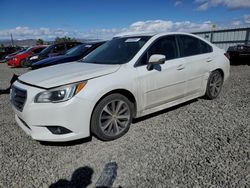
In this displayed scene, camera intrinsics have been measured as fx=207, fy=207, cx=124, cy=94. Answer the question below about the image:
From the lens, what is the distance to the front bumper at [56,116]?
2758 millimetres

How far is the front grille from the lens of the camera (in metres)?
2.94

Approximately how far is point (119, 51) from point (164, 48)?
2.82 ft

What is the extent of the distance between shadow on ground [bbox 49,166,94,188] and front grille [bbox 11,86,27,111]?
1211 millimetres

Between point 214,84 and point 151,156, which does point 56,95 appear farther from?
point 214,84

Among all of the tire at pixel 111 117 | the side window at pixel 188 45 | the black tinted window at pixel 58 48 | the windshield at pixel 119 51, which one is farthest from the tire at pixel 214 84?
the black tinted window at pixel 58 48

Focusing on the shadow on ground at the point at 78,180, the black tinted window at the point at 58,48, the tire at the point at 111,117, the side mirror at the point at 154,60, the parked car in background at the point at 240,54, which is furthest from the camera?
the black tinted window at the point at 58,48

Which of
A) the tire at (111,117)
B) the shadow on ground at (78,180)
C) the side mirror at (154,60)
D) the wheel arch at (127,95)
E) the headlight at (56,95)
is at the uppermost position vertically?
the side mirror at (154,60)

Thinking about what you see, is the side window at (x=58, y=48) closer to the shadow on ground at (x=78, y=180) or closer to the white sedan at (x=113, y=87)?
the white sedan at (x=113, y=87)

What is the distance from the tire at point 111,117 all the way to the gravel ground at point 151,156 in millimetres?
158

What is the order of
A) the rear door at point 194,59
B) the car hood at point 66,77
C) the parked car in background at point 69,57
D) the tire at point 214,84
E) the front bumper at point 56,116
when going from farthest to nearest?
the parked car in background at point 69,57 < the tire at point 214,84 < the rear door at point 194,59 < the car hood at point 66,77 < the front bumper at point 56,116

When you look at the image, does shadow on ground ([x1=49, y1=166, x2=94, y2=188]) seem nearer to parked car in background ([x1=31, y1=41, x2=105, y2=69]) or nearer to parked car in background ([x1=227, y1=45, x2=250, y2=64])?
parked car in background ([x1=31, y1=41, x2=105, y2=69])

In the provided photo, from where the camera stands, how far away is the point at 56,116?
277 cm

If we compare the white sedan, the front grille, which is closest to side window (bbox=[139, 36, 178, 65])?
the white sedan

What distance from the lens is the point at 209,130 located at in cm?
354
